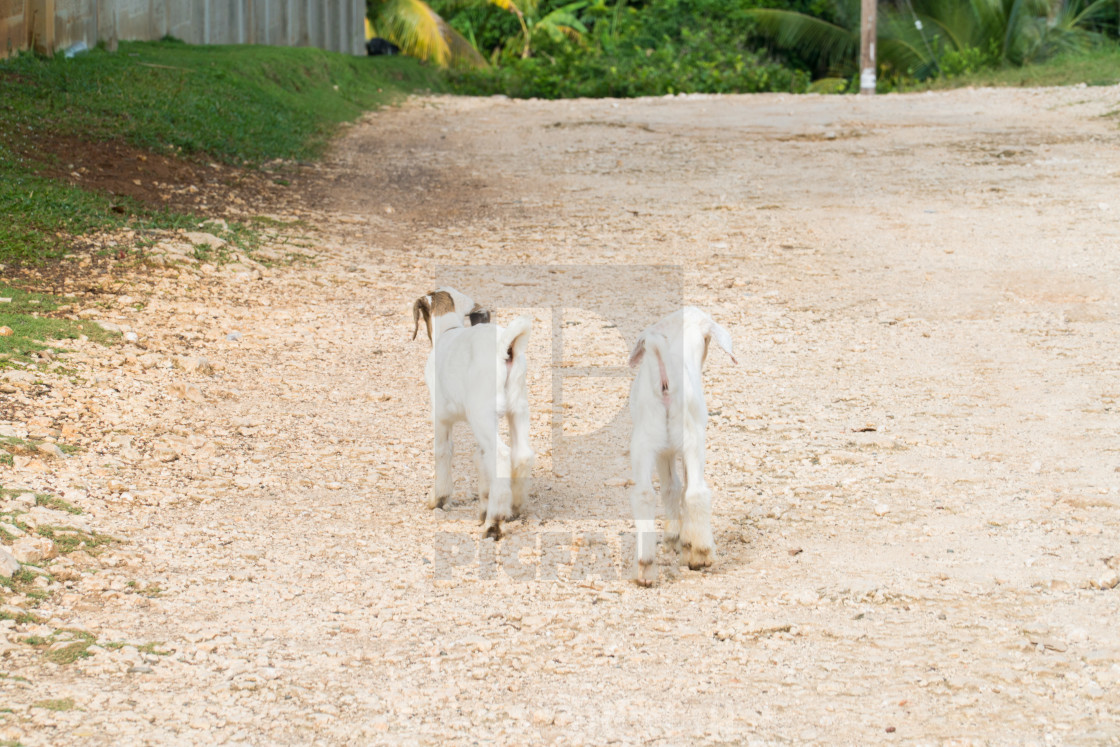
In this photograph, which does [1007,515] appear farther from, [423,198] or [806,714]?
[423,198]

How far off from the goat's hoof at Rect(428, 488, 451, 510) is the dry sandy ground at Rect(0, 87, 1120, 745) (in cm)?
15

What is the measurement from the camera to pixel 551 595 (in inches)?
167

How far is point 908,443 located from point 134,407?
13.0 ft

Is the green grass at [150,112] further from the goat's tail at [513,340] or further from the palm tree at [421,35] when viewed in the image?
the palm tree at [421,35]

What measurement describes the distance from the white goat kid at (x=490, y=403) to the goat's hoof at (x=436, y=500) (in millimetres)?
102

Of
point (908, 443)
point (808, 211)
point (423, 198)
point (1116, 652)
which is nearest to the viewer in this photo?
point (1116, 652)

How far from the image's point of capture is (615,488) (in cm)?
546

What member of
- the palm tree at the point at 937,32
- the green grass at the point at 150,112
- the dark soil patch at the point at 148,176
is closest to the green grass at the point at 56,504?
the green grass at the point at 150,112

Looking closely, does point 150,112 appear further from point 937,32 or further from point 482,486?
point 937,32

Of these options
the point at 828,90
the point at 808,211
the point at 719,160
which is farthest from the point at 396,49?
the point at 808,211

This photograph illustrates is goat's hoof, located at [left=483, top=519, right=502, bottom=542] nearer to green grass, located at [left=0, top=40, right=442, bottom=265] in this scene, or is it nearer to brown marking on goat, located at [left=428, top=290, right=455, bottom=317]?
brown marking on goat, located at [left=428, top=290, right=455, bottom=317]

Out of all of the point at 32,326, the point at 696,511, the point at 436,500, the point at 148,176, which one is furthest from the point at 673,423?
the point at 148,176

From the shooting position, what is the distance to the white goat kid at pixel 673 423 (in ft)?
13.8

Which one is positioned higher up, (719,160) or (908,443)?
(719,160)
